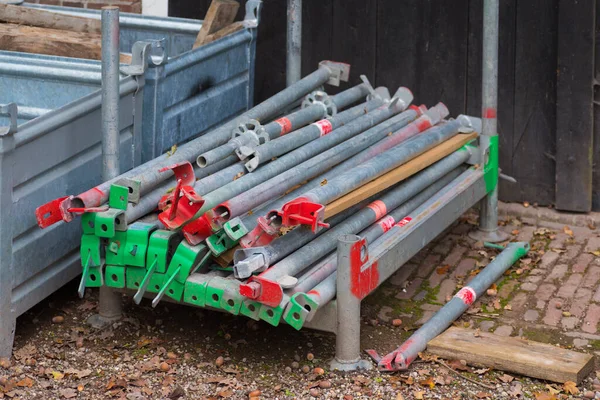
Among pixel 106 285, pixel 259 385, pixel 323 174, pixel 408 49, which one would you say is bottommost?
pixel 259 385

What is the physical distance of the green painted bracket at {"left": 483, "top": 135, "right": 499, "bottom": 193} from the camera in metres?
6.66

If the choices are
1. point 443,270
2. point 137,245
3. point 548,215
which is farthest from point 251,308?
point 548,215

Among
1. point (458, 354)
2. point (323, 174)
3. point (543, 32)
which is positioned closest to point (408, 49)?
point (543, 32)

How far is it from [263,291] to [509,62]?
294 centimetres

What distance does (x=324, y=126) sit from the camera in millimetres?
6133

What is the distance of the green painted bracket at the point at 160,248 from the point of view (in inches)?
199

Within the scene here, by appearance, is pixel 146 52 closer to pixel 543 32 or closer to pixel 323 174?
pixel 323 174

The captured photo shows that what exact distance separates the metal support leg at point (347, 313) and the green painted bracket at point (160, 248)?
2.49 feet

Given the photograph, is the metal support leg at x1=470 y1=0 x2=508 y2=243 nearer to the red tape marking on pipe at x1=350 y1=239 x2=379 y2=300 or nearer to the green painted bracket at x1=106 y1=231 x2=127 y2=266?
the red tape marking on pipe at x1=350 y1=239 x2=379 y2=300

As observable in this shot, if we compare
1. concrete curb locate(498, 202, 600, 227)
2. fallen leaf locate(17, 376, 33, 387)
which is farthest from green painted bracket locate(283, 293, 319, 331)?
concrete curb locate(498, 202, 600, 227)

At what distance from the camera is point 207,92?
648cm

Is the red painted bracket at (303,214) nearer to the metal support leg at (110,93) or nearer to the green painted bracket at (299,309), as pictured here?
the green painted bracket at (299,309)

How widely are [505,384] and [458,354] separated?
0.27 m

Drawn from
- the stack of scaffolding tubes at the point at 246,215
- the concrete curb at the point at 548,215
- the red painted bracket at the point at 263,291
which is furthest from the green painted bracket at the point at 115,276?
the concrete curb at the point at 548,215
